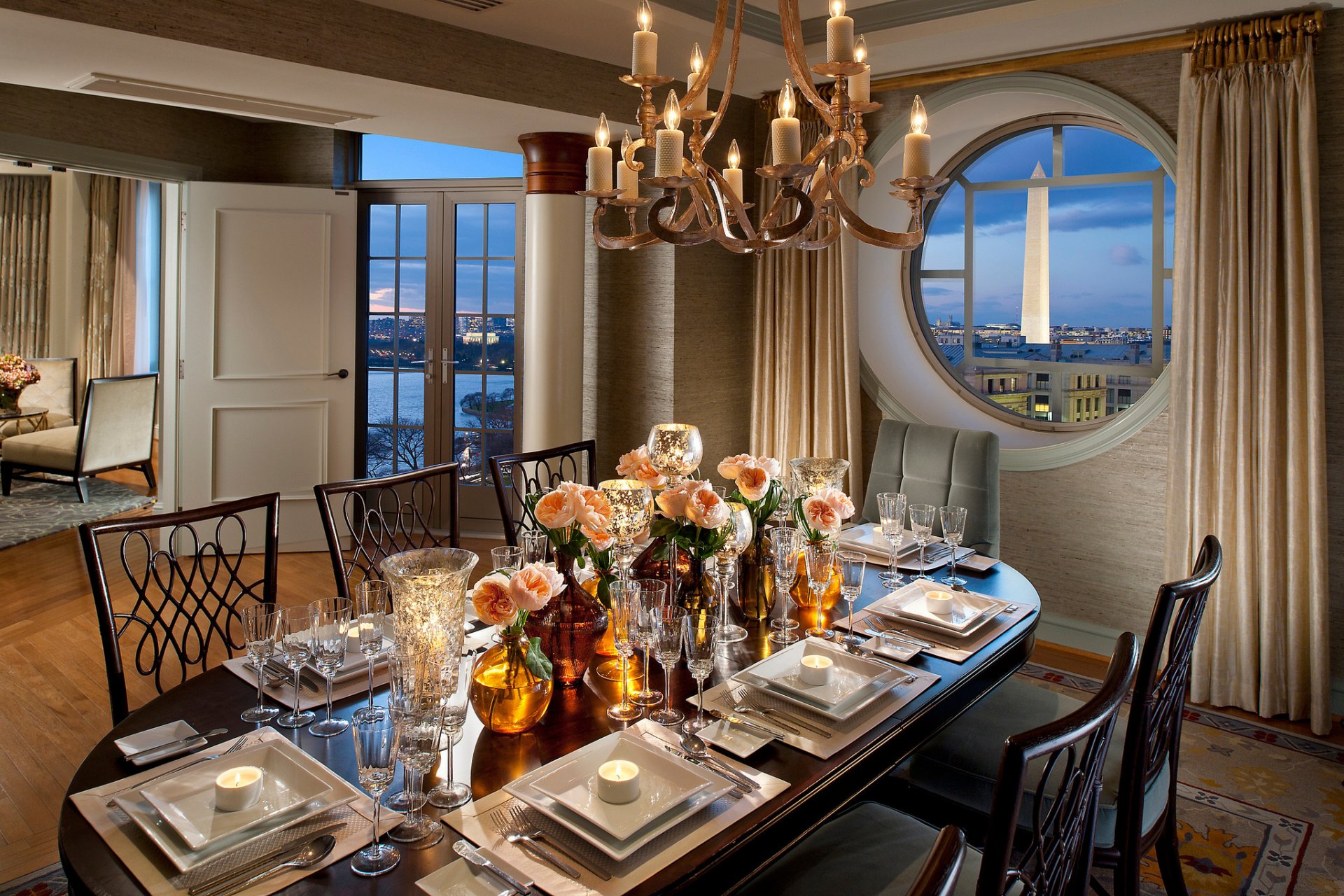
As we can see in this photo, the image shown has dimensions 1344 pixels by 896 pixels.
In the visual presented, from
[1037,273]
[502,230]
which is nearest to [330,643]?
[502,230]

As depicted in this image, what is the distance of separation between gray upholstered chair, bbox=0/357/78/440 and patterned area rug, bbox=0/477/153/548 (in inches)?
29.2

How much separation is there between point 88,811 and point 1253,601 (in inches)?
134

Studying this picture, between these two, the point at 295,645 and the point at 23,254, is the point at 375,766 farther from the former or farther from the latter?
the point at 23,254

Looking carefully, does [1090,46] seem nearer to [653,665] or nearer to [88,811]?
[653,665]

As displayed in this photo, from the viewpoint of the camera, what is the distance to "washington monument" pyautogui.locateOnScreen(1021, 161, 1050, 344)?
517cm

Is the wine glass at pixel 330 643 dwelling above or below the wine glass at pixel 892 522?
below

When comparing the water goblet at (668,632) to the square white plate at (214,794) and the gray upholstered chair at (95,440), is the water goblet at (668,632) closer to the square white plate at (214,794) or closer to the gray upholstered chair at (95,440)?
the square white plate at (214,794)

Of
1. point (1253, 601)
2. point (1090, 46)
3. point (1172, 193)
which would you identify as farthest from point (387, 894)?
point (1172, 193)

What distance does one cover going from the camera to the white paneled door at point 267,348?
491 centimetres

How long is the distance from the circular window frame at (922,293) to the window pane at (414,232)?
8.77ft

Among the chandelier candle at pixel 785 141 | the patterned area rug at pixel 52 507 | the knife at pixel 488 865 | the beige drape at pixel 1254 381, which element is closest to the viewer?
the knife at pixel 488 865

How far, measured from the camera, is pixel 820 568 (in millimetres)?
2020

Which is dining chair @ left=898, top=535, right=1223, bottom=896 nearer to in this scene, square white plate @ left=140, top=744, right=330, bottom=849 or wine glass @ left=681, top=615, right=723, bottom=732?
wine glass @ left=681, top=615, right=723, bottom=732

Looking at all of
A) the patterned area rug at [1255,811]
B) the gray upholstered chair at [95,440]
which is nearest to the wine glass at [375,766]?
the patterned area rug at [1255,811]
